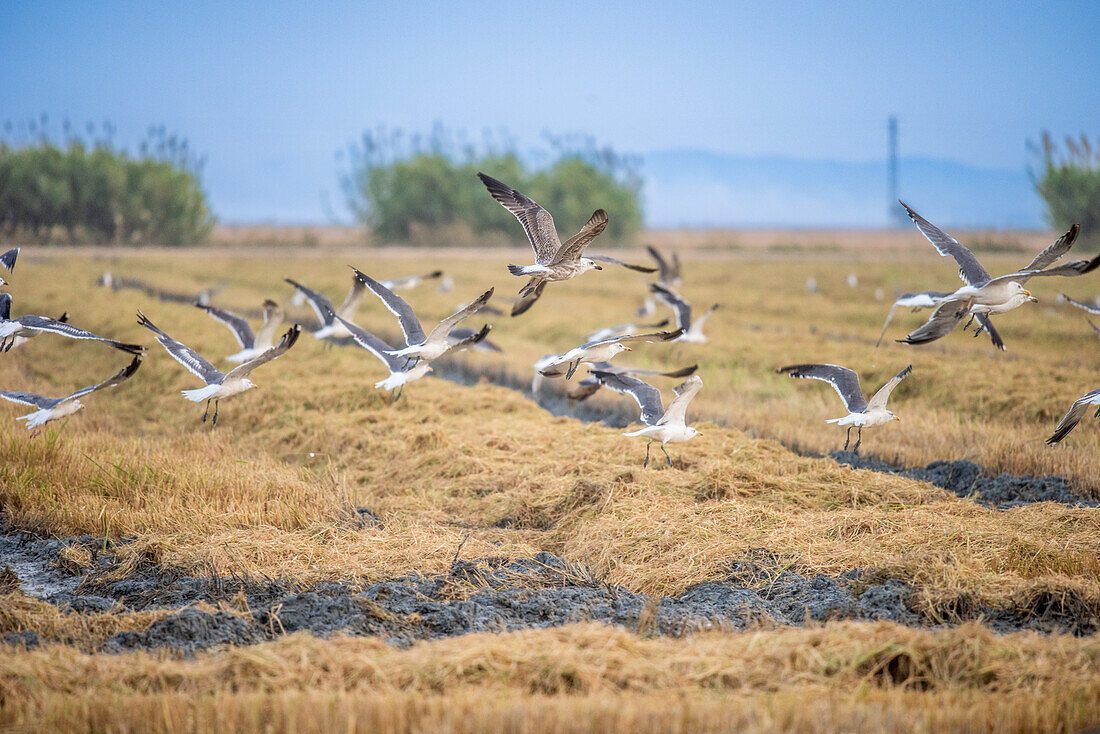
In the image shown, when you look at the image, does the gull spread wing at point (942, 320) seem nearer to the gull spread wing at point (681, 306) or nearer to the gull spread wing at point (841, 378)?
the gull spread wing at point (841, 378)

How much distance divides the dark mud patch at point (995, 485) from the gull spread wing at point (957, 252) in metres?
2.22

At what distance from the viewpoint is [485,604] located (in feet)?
20.6

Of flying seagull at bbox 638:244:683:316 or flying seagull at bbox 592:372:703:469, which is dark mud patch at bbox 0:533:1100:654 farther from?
flying seagull at bbox 638:244:683:316

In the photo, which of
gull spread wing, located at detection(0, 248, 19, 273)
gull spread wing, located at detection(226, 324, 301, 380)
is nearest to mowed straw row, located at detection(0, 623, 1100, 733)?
gull spread wing, located at detection(226, 324, 301, 380)

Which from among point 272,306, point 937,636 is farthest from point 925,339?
point 272,306

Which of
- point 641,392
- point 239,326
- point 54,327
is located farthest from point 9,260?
point 641,392

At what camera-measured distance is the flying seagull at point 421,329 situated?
26.1ft

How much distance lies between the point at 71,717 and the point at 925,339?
7090 mm

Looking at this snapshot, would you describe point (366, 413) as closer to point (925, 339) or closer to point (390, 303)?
point (390, 303)

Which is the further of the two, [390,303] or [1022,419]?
[1022,419]

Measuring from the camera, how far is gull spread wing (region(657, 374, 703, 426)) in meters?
8.16

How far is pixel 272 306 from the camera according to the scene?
11828 mm

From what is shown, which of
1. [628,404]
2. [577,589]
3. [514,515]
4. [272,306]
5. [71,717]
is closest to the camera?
[71,717]

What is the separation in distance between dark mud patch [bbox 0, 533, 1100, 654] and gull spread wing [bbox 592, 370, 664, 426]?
2318 millimetres
